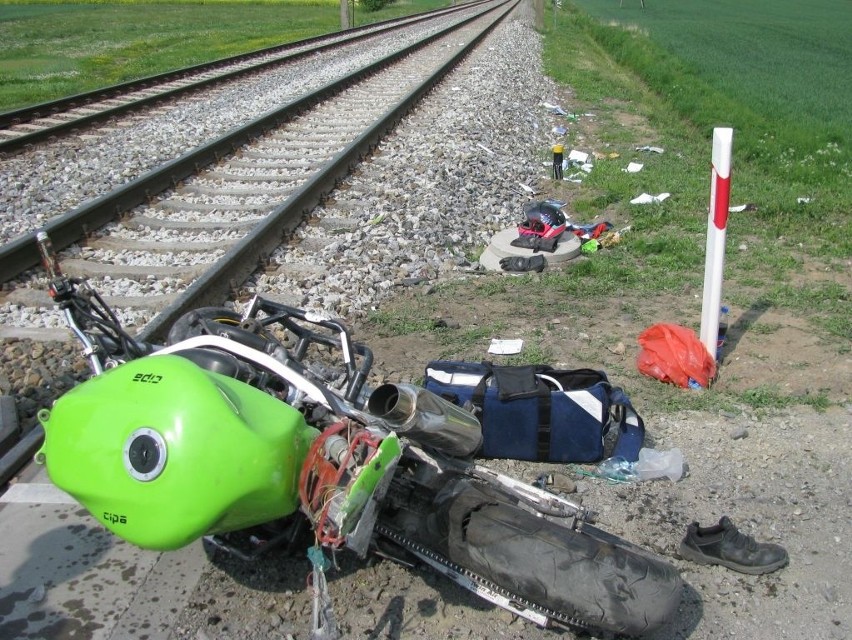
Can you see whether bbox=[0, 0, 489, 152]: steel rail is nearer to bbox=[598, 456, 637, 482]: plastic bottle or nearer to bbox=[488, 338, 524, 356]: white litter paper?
bbox=[488, 338, 524, 356]: white litter paper

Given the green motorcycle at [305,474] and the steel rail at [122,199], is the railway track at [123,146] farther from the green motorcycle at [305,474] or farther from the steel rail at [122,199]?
the green motorcycle at [305,474]

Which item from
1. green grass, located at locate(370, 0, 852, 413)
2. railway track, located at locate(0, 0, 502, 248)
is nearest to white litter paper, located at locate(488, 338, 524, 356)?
green grass, located at locate(370, 0, 852, 413)

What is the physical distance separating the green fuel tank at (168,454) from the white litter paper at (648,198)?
22.8ft

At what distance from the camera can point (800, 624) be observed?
9.73 ft

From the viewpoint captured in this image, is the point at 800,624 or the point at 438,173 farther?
the point at 438,173

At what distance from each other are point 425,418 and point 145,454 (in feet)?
3.30

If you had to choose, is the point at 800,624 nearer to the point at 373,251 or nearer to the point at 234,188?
the point at 373,251

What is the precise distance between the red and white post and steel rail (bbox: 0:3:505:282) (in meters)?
4.85

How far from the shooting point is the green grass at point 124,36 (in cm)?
2025

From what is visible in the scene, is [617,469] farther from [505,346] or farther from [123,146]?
[123,146]

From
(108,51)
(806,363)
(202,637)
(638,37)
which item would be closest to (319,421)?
(202,637)

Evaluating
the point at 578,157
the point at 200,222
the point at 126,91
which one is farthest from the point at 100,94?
the point at 578,157

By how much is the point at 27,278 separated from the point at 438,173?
435 cm

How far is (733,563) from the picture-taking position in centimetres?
322
